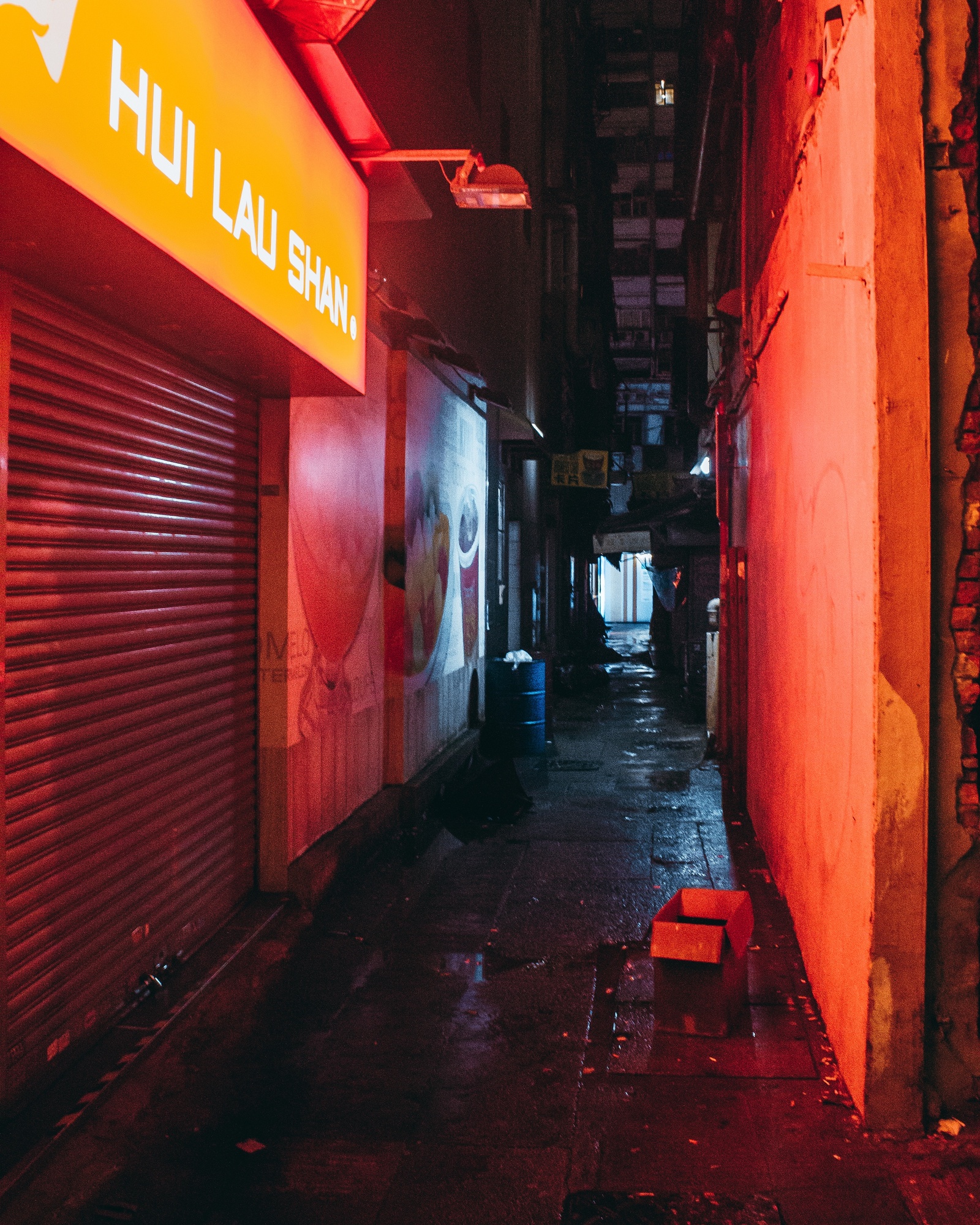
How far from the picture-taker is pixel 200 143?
3.36 m

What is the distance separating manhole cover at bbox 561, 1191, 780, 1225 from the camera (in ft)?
9.71

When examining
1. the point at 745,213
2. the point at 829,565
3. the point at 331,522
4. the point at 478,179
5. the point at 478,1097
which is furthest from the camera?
the point at 745,213

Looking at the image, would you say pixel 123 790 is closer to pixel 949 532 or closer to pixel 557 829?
pixel 949 532

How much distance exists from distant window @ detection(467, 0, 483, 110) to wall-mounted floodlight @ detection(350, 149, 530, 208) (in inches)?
266

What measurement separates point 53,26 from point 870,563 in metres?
3.12

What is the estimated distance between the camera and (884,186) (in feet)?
11.1

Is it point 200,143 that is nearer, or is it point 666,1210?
point 666,1210

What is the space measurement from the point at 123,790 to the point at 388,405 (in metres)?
4.62

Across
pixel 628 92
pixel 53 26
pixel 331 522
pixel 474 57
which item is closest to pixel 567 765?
pixel 331 522

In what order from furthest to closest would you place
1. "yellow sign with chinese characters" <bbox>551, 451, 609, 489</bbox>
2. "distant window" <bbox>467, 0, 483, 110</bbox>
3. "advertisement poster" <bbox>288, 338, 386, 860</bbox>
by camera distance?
1. "yellow sign with chinese characters" <bbox>551, 451, 609, 489</bbox>
2. "distant window" <bbox>467, 0, 483, 110</bbox>
3. "advertisement poster" <bbox>288, 338, 386, 860</bbox>

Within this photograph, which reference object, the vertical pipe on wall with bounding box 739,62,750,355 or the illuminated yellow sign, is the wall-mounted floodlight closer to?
the illuminated yellow sign

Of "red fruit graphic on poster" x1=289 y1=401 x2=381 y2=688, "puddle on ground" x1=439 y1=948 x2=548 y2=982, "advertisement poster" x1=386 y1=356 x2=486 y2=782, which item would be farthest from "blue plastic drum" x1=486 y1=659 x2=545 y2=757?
"puddle on ground" x1=439 y1=948 x2=548 y2=982

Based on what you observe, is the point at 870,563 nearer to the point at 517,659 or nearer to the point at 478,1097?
the point at 478,1097

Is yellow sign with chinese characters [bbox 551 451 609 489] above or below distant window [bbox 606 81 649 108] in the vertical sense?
below
